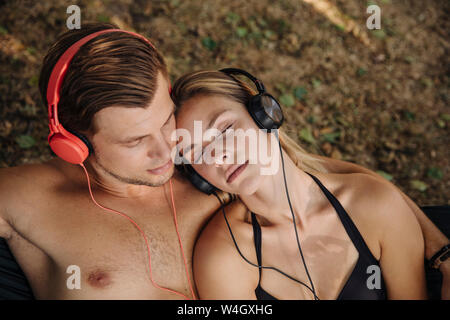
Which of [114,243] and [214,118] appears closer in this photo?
[214,118]

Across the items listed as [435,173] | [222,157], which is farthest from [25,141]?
[435,173]

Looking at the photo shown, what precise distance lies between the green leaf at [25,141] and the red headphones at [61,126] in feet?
5.11

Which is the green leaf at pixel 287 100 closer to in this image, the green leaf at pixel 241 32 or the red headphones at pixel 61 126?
the green leaf at pixel 241 32

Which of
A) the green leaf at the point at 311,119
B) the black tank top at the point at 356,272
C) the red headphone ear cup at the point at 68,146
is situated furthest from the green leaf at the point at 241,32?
the red headphone ear cup at the point at 68,146

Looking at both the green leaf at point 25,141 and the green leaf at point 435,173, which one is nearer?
the green leaf at point 25,141

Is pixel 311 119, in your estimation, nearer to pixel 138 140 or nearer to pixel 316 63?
pixel 316 63

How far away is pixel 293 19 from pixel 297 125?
1529 mm

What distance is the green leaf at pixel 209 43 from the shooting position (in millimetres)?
3736

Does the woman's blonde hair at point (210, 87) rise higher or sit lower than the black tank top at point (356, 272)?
higher

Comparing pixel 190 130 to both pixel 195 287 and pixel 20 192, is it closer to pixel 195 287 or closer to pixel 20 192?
pixel 195 287

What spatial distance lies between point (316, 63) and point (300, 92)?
0.49m

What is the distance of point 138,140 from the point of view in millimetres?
1660

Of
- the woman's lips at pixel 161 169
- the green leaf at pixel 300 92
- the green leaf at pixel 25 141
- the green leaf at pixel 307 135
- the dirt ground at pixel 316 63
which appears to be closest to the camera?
the woman's lips at pixel 161 169
